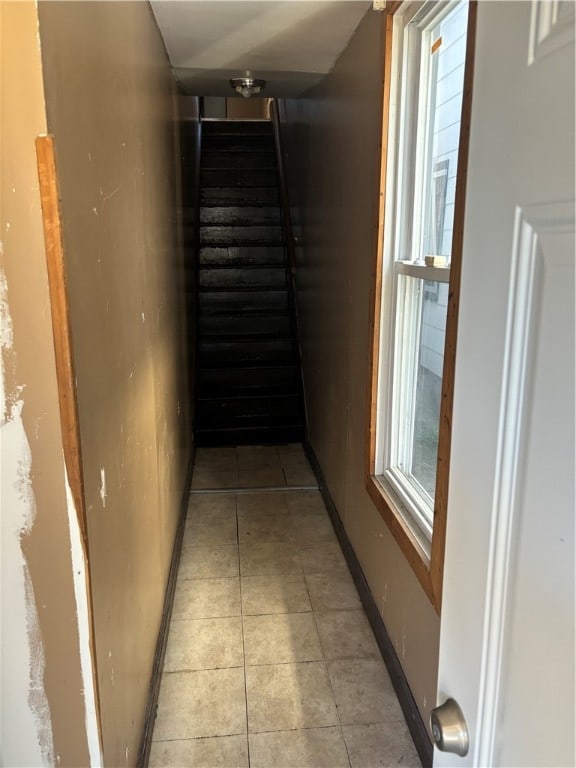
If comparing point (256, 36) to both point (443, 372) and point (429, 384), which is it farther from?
point (443, 372)

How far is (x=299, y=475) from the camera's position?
3.65 m

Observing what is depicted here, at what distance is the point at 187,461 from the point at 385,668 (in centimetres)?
166

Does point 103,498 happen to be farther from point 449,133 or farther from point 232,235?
point 232,235

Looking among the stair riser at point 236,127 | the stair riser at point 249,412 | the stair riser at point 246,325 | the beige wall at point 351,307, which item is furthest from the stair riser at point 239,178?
the stair riser at point 249,412

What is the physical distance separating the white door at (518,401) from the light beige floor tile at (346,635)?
1504 mm

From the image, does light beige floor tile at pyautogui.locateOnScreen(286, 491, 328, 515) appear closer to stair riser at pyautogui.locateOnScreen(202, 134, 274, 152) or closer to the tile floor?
the tile floor

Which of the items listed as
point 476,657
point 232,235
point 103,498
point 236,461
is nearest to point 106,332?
point 103,498

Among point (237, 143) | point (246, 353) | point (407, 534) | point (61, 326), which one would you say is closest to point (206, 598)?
point (407, 534)

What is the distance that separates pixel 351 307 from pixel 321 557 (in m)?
1.16

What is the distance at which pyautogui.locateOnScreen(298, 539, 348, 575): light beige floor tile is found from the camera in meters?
2.62

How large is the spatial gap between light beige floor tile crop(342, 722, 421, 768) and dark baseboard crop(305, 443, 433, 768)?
3cm

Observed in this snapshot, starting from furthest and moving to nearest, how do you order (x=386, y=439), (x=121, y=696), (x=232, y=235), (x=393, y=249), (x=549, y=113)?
(x=232, y=235), (x=386, y=439), (x=393, y=249), (x=121, y=696), (x=549, y=113)

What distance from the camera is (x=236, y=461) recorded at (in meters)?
3.88

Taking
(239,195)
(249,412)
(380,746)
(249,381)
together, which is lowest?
(380,746)
